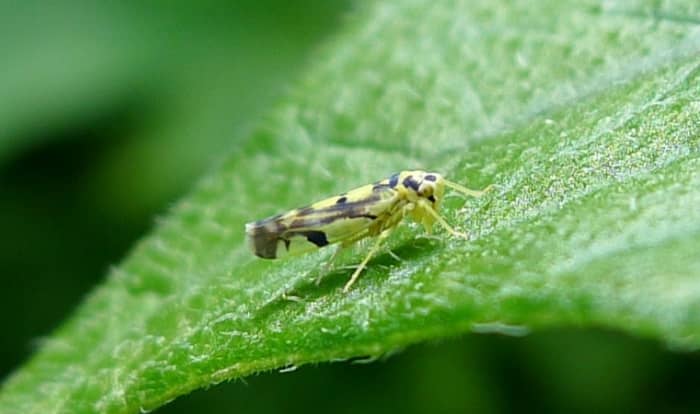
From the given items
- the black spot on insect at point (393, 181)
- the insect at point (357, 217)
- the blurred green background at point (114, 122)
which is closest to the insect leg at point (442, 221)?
the insect at point (357, 217)

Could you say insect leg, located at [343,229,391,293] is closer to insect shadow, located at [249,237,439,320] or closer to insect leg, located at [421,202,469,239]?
insect shadow, located at [249,237,439,320]

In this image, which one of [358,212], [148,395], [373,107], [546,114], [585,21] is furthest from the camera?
[373,107]

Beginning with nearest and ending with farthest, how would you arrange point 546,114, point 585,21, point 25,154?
point 546,114 < point 585,21 < point 25,154

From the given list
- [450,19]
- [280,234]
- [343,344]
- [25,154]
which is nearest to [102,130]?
[25,154]

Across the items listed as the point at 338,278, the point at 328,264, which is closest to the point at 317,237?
the point at 328,264

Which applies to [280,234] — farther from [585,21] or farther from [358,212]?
[585,21]

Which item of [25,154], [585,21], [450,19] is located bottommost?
[585,21]

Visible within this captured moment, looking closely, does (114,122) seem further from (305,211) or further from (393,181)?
(393,181)
